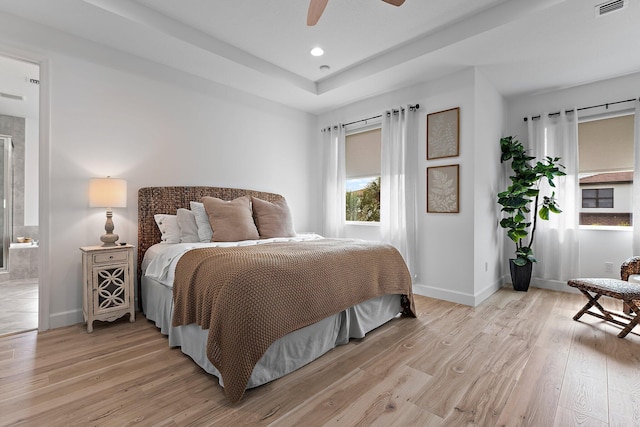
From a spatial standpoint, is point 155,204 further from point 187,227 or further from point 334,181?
point 334,181

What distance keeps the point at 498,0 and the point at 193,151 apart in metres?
3.38

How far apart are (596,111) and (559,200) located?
114 centimetres

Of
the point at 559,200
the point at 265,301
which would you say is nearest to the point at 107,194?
the point at 265,301

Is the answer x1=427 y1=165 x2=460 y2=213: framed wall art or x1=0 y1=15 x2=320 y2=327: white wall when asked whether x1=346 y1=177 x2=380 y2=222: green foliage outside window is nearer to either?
x1=427 y1=165 x2=460 y2=213: framed wall art

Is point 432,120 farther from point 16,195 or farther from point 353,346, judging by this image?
point 16,195

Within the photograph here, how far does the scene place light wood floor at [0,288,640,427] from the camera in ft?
5.01

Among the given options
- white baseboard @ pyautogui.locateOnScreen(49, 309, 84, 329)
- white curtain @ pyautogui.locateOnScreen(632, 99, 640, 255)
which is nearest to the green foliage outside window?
white curtain @ pyautogui.locateOnScreen(632, 99, 640, 255)

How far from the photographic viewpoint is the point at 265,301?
1.74 metres

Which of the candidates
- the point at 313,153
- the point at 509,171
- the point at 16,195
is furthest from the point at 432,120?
the point at 16,195

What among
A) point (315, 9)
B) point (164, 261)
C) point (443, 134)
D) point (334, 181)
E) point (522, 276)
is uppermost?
point (315, 9)

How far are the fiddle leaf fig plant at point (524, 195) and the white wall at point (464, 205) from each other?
197mm

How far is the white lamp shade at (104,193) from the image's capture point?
8.71ft

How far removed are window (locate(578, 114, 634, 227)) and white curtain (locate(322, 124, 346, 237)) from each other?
3.12 metres

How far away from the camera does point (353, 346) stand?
7.66 ft
